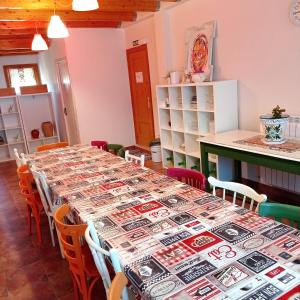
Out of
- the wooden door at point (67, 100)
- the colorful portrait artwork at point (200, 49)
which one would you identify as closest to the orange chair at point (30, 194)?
the colorful portrait artwork at point (200, 49)

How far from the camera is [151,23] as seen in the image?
5.29 m

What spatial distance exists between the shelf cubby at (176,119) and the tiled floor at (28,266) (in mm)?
2298

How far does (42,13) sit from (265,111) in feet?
11.3

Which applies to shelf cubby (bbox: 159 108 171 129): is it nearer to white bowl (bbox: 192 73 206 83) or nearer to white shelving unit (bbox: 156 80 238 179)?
white shelving unit (bbox: 156 80 238 179)

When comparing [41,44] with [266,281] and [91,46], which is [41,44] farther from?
[266,281]

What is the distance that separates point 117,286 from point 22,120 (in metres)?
6.44

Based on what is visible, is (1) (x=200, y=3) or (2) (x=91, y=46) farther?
(2) (x=91, y=46)

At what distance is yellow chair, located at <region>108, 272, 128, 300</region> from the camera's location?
1073 millimetres

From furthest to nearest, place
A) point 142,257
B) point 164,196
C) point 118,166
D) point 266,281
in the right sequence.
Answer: point 118,166 → point 164,196 → point 142,257 → point 266,281

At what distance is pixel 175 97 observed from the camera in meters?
4.64

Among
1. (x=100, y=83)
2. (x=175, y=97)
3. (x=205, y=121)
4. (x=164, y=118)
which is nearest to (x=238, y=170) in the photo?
(x=205, y=121)

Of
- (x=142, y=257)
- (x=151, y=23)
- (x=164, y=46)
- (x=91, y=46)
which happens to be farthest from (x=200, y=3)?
(x=142, y=257)

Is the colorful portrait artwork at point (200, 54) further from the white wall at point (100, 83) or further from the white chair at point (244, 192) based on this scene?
the white chair at point (244, 192)

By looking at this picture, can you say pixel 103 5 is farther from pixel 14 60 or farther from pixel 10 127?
pixel 14 60
